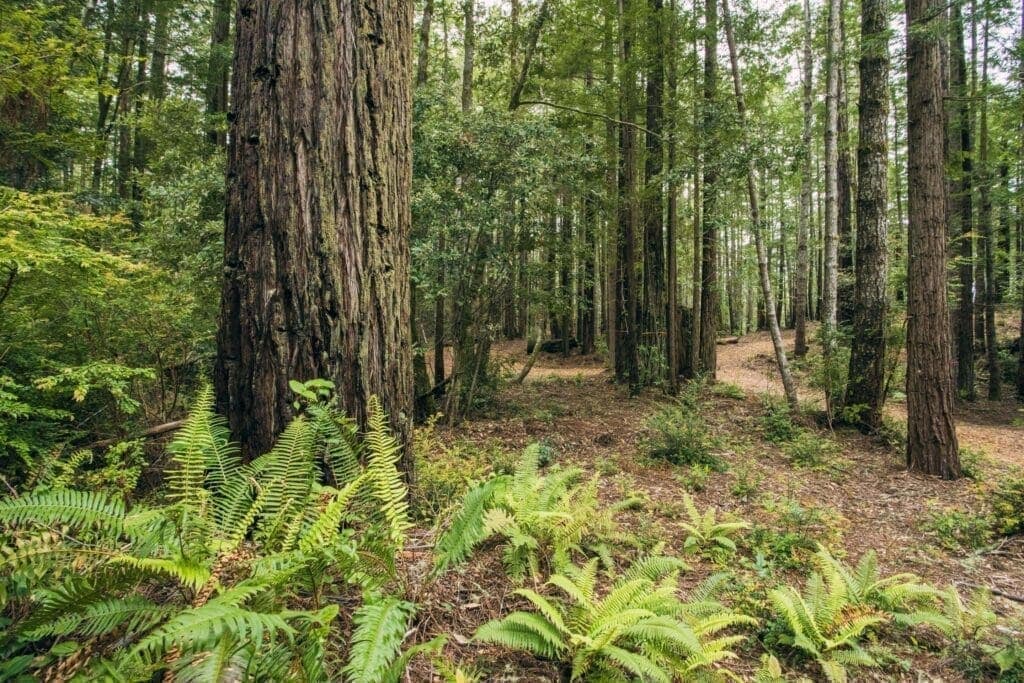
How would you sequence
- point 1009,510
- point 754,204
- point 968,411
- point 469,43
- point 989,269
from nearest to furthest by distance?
point 1009,510, point 754,204, point 469,43, point 968,411, point 989,269

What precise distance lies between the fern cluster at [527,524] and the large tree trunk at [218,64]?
10414 mm

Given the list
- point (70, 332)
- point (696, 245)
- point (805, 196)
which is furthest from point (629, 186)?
point (70, 332)

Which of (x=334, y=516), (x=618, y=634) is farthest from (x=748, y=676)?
(x=334, y=516)

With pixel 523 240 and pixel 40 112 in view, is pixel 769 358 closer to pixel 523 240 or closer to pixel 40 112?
pixel 523 240

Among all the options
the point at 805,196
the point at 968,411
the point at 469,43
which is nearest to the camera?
the point at 469,43

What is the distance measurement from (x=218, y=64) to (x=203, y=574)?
42.0 feet

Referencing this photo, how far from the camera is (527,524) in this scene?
288 cm

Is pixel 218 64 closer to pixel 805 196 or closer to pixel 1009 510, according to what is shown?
pixel 1009 510

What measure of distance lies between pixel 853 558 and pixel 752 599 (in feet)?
5.70

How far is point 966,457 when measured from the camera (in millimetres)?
6570

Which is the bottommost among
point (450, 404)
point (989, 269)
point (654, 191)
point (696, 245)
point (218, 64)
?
point (450, 404)

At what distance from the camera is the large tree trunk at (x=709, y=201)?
28.0ft

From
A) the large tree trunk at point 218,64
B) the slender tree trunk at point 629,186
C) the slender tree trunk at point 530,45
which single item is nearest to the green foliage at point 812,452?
the slender tree trunk at point 629,186

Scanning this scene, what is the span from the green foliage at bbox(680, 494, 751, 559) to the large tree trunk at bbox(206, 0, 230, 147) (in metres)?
11.1
